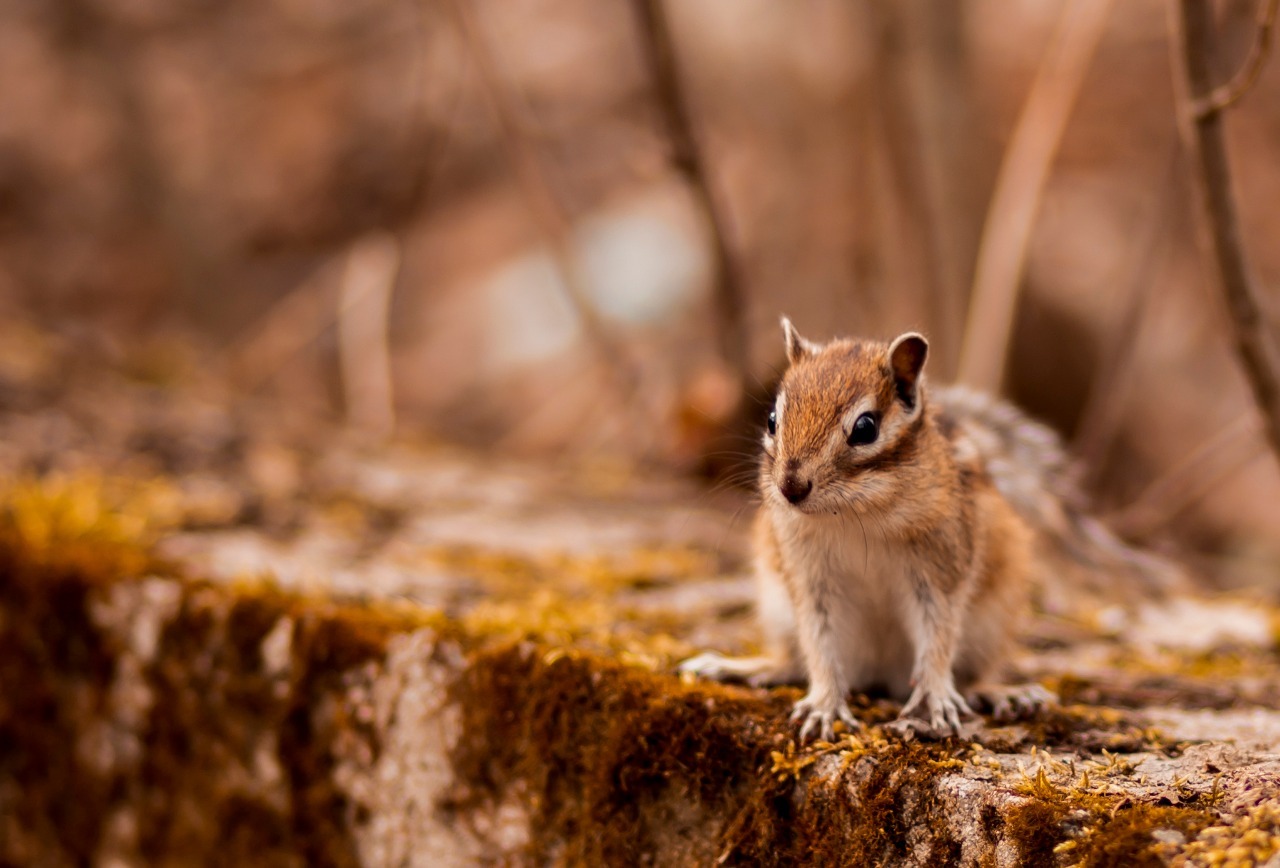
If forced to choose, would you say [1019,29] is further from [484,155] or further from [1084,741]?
[1084,741]

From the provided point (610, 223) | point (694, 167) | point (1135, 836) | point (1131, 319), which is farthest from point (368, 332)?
point (1135, 836)

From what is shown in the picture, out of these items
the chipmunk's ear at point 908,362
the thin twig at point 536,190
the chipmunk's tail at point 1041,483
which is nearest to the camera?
the chipmunk's ear at point 908,362

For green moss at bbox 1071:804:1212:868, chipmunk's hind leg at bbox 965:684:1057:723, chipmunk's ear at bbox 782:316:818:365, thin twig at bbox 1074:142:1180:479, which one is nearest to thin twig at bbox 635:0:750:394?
thin twig at bbox 1074:142:1180:479

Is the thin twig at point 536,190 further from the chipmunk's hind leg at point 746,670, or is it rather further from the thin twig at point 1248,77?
the chipmunk's hind leg at point 746,670

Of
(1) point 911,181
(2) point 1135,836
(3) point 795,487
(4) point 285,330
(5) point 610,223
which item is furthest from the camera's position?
(5) point 610,223

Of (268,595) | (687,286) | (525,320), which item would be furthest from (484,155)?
(268,595)

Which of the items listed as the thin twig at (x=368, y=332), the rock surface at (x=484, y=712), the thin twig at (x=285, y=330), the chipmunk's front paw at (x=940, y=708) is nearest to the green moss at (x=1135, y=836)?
the rock surface at (x=484, y=712)

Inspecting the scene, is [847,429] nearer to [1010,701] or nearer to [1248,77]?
[1010,701]
